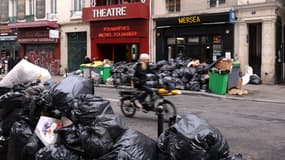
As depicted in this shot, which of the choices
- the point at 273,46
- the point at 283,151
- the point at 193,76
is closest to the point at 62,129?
the point at 283,151

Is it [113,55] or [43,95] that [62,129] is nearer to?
[43,95]

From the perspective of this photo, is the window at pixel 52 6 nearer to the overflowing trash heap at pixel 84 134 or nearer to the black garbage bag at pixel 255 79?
the black garbage bag at pixel 255 79

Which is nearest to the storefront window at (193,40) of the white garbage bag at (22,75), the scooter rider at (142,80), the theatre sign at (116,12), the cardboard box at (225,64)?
the theatre sign at (116,12)

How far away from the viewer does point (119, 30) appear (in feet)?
88.8

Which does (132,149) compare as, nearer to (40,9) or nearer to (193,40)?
(193,40)

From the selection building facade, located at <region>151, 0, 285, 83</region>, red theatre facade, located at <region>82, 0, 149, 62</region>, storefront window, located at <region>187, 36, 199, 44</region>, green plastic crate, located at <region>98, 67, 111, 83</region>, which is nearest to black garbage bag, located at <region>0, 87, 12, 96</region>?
green plastic crate, located at <region>98, 67, 111, 83</region>

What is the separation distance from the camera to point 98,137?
3.90 m

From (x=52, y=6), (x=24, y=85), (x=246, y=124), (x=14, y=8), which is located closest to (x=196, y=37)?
(x=52, y=6)

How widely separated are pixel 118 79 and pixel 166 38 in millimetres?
5353

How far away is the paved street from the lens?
6.95 m

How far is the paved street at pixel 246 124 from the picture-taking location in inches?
274

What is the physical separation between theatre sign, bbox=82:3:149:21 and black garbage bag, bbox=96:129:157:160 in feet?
72.0

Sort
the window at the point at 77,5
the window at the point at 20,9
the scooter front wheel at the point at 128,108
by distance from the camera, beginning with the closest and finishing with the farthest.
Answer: the scooter front wheel at the point at 128,108 < the window at the point at 77,5 < the window at the point at 20,9

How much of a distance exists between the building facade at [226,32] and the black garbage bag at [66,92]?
17.3 meters
